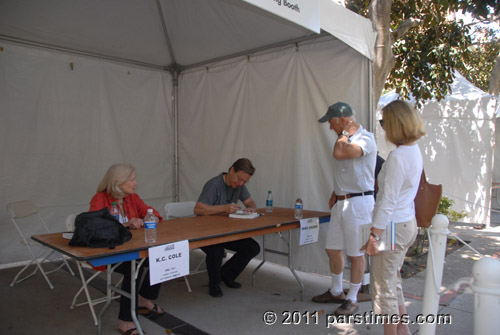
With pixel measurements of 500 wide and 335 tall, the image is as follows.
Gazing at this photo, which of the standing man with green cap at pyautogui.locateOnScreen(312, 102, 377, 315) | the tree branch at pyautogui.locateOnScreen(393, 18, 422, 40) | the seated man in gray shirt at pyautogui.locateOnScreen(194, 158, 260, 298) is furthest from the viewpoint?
the tree branch at pyautogui.locateOnScreen(393, 18, 422, 40)

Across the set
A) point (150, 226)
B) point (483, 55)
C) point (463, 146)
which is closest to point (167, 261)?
point (150, 226)

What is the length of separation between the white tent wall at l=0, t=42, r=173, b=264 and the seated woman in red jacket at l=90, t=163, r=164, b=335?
2.03 m

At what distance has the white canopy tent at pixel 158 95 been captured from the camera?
13.2 feet

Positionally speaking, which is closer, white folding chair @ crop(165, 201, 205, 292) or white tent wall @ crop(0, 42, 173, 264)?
white folding chair @ crop(165, 201, 205, 292)

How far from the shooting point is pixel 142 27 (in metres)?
4.78

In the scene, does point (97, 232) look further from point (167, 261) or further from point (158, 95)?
point (158, 95)

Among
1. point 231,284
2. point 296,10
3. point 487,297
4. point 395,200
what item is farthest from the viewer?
point 231,284

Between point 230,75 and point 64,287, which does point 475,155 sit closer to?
point 230,75

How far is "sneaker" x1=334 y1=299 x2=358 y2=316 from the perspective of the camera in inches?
121

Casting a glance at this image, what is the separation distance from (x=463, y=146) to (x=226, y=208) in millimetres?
6055

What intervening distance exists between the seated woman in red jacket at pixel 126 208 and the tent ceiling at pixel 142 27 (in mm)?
2101

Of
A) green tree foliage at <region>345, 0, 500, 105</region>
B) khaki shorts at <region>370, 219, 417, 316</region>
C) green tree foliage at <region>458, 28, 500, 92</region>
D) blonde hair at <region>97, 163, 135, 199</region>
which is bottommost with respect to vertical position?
khaki shorts at <region>370, 219, 417, 316</region>

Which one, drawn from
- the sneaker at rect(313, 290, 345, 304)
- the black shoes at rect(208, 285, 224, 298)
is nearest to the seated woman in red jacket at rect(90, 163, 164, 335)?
the black shoes at rect(208, 285, 224, 298)

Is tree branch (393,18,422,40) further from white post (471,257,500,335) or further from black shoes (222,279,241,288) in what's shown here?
white post (471,257,500,335)
